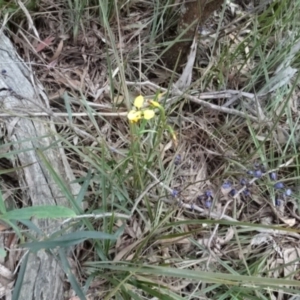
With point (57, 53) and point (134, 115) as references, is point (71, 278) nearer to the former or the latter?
point (134, 115)

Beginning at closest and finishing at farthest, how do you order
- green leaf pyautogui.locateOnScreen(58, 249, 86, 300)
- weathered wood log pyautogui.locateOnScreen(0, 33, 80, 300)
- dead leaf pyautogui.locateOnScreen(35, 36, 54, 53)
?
1. green leaf pyautogui.locateOnScreen(58, 249, 86, 300)
2. weathered wood log pyautogui.locateOnScreen(0, 33, 80, 300)
3. dead leaf pyautogui.locateOnScreen(35, 36, 54, 53)

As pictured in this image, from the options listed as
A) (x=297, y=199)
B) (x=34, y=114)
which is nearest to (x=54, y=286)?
(x=34, y=114)

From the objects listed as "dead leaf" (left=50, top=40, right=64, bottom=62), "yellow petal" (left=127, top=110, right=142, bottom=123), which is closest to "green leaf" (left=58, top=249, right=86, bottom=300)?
"yellow petal" (left=127, top=110, right=142, bottom=123)

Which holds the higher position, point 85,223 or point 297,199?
point 85,223

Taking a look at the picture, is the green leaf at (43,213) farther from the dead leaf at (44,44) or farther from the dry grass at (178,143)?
the dead leaf at (44,44)

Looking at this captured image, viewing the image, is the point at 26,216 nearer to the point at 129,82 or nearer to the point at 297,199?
the point at 129,82

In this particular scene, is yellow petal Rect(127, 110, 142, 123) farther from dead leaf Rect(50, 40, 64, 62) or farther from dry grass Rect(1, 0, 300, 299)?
dead leaf Rect(50, 40, 64, 62)
